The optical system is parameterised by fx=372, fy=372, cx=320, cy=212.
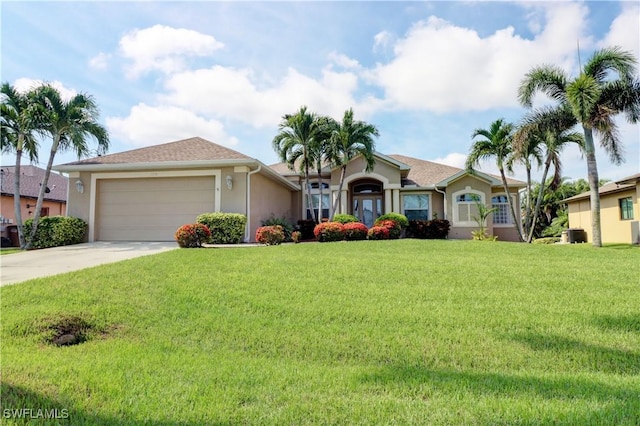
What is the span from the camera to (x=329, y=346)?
4289 mm

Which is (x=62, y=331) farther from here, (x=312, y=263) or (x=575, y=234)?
(x=575, y=234)

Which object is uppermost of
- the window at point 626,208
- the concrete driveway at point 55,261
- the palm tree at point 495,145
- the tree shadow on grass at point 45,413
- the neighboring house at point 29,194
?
the palm tree at point 495,145

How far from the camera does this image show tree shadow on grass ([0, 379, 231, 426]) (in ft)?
8.48

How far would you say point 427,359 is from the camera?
3.97 metres

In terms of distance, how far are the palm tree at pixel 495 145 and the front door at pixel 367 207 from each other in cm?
529

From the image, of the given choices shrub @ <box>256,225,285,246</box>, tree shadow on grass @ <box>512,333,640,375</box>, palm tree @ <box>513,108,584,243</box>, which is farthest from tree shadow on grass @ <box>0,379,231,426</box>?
palm tree @ <box>513,108,584,243</box>

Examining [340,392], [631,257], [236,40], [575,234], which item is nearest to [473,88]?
[631,257]

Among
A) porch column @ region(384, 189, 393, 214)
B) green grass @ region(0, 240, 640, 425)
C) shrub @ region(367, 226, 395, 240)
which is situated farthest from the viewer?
porch column @ region(384, 189, 393, 214)

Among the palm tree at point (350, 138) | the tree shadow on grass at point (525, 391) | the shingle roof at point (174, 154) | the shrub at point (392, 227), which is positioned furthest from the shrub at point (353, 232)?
the tree shadow on grass at point (525, 391)

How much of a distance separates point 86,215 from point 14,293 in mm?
10117

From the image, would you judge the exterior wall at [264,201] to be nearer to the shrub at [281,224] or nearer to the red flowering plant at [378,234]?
the shrub at [281,224]

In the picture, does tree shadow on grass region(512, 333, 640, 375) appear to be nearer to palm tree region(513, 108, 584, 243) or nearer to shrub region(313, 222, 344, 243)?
shrub region(313, 222, 344, 243)

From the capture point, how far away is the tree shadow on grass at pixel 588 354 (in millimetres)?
3834

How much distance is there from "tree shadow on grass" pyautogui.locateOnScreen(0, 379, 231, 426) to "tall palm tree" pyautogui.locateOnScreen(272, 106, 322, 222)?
49.8ft
